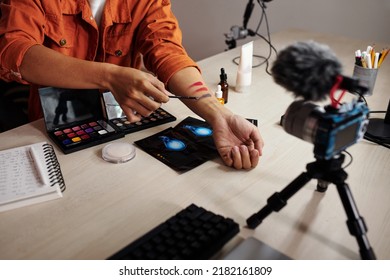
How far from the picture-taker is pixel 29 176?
672 millimetres

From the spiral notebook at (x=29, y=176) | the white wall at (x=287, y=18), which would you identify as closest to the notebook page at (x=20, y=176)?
the spiral notebook at (x=29, y=176)

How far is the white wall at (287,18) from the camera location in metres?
1.92

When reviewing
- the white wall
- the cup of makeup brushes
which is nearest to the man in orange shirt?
the cup of makeup brushes

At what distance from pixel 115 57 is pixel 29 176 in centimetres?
59

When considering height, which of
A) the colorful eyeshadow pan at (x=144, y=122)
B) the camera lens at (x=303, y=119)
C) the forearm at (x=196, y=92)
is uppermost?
the camera lens at (x=303, y=119)

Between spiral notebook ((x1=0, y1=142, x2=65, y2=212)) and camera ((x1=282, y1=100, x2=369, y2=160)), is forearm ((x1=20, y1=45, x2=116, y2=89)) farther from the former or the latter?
camera ((x1=282, y1=100, x2=369, y2=160))

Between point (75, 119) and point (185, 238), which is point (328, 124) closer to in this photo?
point (185, 238)

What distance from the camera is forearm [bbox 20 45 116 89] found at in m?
0.78

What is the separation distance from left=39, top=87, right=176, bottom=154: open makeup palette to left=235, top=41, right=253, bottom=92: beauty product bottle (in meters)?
0.33

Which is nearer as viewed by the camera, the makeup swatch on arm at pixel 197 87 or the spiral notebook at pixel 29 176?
the spiral notebook at pixel 29 176

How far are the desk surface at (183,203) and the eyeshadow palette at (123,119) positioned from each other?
27 millimetres

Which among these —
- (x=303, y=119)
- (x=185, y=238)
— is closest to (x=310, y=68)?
(x=303, y=119)

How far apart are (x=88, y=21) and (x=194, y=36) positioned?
5.80 feet

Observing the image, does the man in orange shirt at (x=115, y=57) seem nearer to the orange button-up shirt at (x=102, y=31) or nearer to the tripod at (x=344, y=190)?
the orange button-up shirt at (x=102, y=31)
